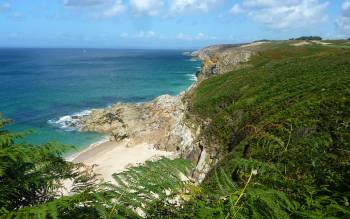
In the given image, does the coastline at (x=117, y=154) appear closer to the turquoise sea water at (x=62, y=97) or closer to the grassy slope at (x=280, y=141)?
the turquoise sea water at (x=62, y=97)

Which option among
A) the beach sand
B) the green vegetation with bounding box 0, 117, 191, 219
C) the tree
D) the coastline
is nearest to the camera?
the green vegetation with bounding box 0, 117, 191, 219

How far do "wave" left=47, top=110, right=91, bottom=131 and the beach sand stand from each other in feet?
24.4

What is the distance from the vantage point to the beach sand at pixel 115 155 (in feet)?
97.8

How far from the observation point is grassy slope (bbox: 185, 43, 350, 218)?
126 inches

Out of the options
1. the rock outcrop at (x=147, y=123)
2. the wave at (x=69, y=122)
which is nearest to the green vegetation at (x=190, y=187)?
the rock outcrop at (x=147, y=123)

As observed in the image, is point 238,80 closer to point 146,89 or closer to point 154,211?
point 154,211

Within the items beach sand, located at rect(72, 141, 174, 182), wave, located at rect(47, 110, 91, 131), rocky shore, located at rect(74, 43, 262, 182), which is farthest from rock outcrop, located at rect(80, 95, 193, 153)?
beach sand, located at rect(72, 141, 174, 182)

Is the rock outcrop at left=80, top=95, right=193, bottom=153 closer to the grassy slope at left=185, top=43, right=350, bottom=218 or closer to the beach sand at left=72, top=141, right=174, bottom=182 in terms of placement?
the beach sand at left=72, top=141, right=174, bottom=182

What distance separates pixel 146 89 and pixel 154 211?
2873 inches

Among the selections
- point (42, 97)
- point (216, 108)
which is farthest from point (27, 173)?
point (42, 97)

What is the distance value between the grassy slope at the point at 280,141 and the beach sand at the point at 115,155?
5455mm

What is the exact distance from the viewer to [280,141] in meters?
4.64

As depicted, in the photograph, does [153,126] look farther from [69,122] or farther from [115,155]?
[69,122]

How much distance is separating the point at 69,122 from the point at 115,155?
1521cm
